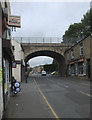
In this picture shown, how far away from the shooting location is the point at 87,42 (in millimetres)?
23016

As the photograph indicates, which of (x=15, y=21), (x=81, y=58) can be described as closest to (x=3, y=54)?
(x=15, y=21)

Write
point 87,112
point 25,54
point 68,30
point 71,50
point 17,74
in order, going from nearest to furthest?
point 87,112, point 17,74, point 71,50, point 25,54, point 68,30

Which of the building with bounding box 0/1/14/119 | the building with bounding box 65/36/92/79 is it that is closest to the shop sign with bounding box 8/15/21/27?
the building with bounding box 0/1/14/119

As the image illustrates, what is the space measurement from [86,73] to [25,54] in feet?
51.3

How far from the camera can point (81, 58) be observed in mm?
25578

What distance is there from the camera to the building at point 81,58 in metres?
22.7

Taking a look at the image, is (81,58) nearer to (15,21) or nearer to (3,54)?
(15,21)

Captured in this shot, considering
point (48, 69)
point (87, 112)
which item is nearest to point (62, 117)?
point (87, 112)

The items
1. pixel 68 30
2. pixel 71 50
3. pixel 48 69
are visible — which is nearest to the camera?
pixel 71 50

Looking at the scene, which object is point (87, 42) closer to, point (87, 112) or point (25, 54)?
point (25, 54)

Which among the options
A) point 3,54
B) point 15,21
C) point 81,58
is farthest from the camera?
point 81,58

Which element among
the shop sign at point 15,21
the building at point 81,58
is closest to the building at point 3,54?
the shop sign at point 15,21

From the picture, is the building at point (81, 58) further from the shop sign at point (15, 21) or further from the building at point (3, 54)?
the building at point (3, 54)

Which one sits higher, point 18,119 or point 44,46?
point 44,46
